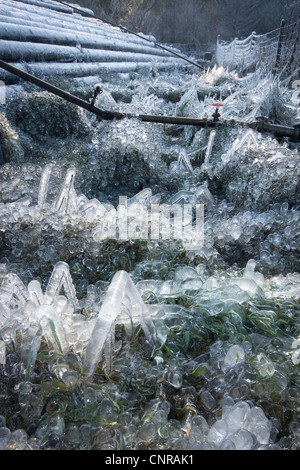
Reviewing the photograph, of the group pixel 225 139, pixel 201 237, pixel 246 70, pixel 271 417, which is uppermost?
pixel 246 70

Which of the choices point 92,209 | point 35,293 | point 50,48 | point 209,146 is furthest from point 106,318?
point 50,48

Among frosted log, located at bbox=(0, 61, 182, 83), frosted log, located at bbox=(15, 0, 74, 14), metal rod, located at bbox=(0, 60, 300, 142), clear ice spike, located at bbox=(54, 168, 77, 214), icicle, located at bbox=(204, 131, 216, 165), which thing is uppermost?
frosted log, located at bbox=(15, 0, 74, 14)

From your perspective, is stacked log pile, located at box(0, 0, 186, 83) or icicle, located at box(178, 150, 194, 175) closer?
icicle, located at box(178, 150, 194, 175)

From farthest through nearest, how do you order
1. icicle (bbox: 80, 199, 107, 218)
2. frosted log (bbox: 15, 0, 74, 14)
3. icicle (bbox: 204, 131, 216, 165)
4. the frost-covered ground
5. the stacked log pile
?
frosted log (bbox: 15, 0, 74, 14), the stacked log pile, icicle (bbox: 204, 131, 216, 165), icicle (bbox: 80, 199, 107, 218), the frost-covered ground

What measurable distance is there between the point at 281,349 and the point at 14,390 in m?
0.60

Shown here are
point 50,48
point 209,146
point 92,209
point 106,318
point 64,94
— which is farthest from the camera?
point 50,48

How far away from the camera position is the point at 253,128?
234 cm

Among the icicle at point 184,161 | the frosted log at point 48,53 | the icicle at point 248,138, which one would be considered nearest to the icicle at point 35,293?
the icicle at point 184,161

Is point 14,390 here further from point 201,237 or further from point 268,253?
point 268,253

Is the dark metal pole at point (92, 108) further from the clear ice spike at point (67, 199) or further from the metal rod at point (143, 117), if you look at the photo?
the clear ice spike at point (67, 199)

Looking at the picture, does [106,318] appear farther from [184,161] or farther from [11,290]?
[184,161]

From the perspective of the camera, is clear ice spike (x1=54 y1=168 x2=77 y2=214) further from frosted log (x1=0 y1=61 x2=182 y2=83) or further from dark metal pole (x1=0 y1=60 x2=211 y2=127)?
frosted log (x1=0 y1=61 x2=182 y2=83)

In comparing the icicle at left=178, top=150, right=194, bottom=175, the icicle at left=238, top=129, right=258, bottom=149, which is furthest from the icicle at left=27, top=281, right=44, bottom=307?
the icicle at left=238, top=129, right=258, bottom=149
